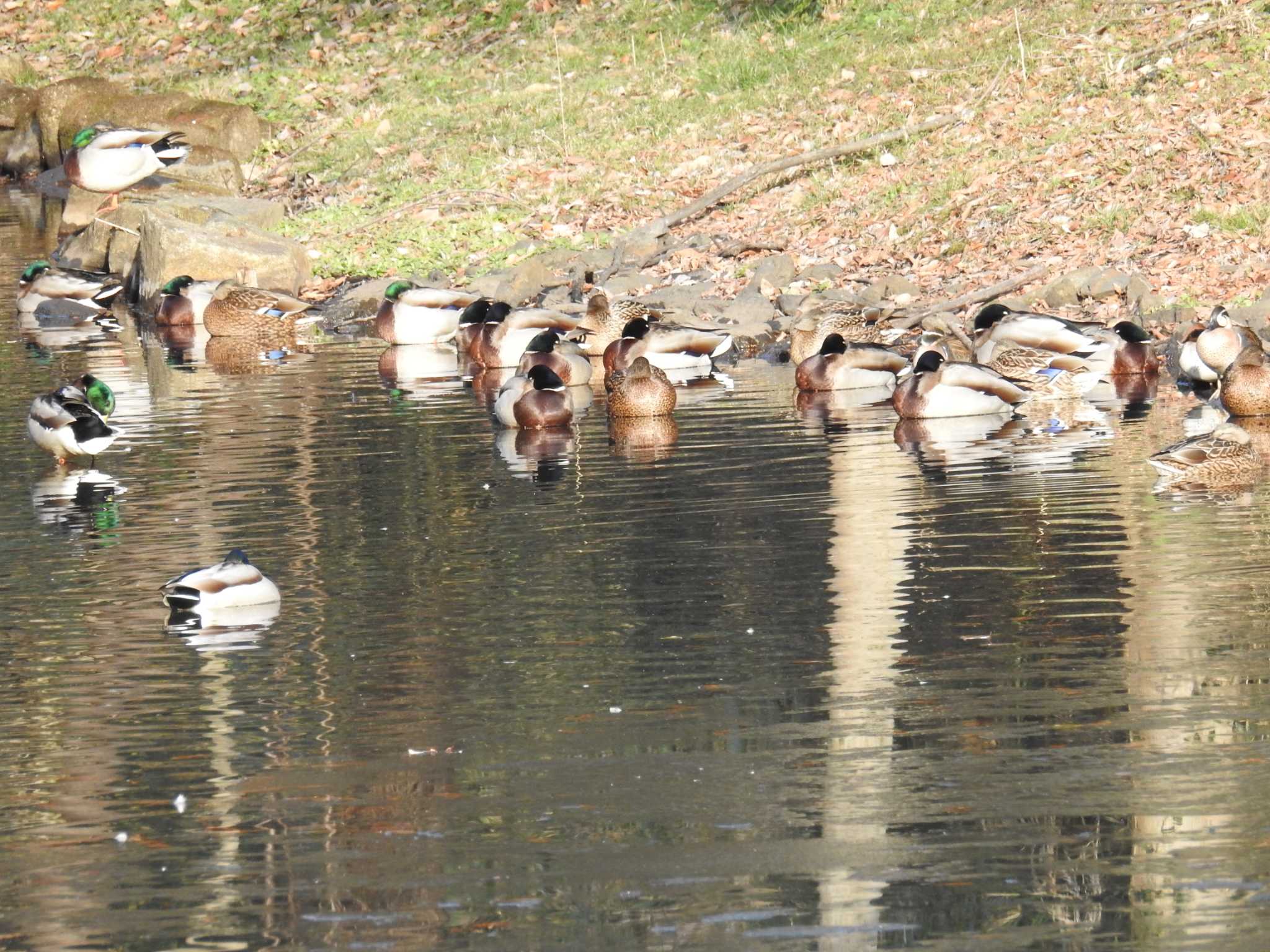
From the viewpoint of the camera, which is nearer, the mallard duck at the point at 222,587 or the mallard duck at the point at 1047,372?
the mallard duck at the point at 222,587

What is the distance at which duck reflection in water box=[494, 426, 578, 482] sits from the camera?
12172 mm

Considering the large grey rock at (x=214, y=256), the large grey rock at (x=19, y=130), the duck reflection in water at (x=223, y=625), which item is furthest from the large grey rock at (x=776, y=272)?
the large grey rock at (x=19, y=130)

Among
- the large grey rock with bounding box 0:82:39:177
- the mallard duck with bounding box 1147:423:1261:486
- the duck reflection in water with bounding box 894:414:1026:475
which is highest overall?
the large grey rock with bounding box 0:82:39:177

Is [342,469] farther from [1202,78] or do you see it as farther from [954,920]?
[1202,78]

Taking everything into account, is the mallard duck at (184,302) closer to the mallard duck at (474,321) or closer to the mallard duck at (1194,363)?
the mallard duck at (474,321)

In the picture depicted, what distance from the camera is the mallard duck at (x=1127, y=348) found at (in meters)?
14.8

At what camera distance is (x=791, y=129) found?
74.2 ft

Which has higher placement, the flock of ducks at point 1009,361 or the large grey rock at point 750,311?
the large grey rock at point 750,311

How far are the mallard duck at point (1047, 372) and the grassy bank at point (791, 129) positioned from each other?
A: 2125mm

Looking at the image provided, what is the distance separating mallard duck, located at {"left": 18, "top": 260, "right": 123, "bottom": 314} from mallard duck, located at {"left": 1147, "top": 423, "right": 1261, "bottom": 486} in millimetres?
13320

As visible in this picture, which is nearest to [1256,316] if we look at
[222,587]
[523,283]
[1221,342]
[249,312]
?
[1221,342]

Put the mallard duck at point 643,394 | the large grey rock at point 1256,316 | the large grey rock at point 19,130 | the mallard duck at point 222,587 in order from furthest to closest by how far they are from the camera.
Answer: the large grey rock at point 19,130, the large grey rock at point 1256,316, the mallard duck at point 643,394, the mallard duck at point 222,587

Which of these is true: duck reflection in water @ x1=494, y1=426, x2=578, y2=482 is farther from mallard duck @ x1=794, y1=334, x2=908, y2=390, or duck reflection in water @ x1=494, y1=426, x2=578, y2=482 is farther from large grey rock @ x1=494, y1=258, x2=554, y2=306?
large grey rock @ x1=494, y1=258, x2=554, y2=306

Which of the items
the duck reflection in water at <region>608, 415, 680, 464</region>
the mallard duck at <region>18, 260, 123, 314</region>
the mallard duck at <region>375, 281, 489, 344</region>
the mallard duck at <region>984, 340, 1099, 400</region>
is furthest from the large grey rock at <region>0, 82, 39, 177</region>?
the mallard duck at <region>984, 340, 1099, 400</region>
